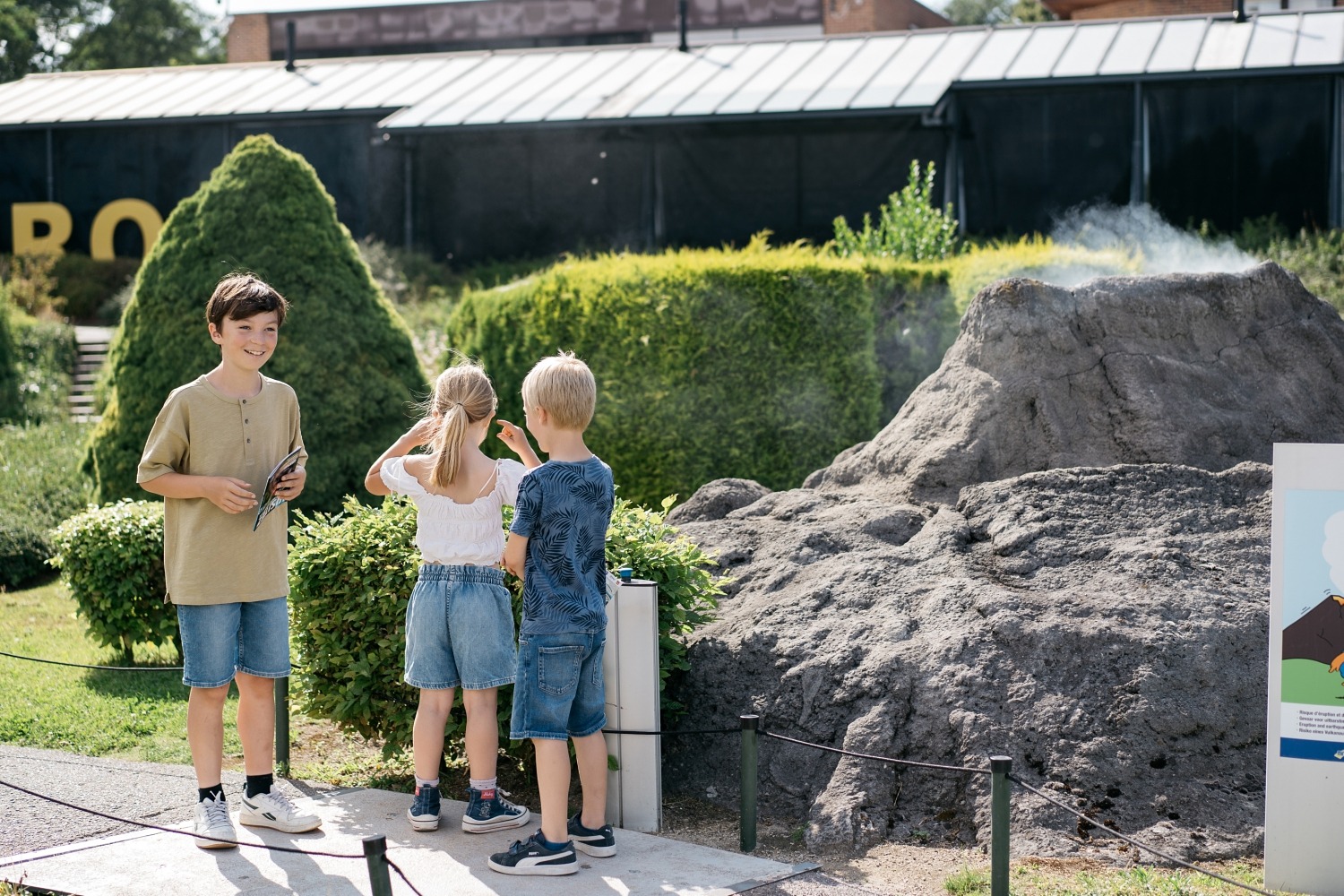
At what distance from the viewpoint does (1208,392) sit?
20.9 ft

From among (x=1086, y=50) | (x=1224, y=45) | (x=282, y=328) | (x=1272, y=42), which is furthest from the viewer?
(x=1086, y=50)

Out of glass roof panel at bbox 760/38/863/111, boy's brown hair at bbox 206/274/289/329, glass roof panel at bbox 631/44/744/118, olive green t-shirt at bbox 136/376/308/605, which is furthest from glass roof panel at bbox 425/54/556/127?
olive green t-shirt at bbox 136/376/308/605

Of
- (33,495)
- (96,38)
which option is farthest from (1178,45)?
(96,38)

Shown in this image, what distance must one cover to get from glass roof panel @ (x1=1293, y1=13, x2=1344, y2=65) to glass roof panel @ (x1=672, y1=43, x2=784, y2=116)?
756cm

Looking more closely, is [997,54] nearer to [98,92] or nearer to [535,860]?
[98,92]

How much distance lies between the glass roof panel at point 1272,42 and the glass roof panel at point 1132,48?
4.24ft

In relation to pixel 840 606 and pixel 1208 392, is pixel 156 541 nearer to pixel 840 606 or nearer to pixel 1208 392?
pixel 840 606

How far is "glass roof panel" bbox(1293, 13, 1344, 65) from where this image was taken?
55.4ft

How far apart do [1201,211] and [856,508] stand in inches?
551

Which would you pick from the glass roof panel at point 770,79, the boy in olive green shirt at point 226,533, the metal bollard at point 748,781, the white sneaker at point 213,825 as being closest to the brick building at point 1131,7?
the glass roof panel at point 770,79

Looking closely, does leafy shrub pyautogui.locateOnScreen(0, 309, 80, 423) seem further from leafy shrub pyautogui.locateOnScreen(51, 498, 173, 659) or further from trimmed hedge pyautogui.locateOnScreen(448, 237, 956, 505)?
trimmed hedge pyautogui.locateOnScreen(448, 237, 956, 505)

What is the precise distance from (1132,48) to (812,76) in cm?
447

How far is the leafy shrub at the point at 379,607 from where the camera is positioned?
16.6ft

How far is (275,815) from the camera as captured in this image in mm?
4535
